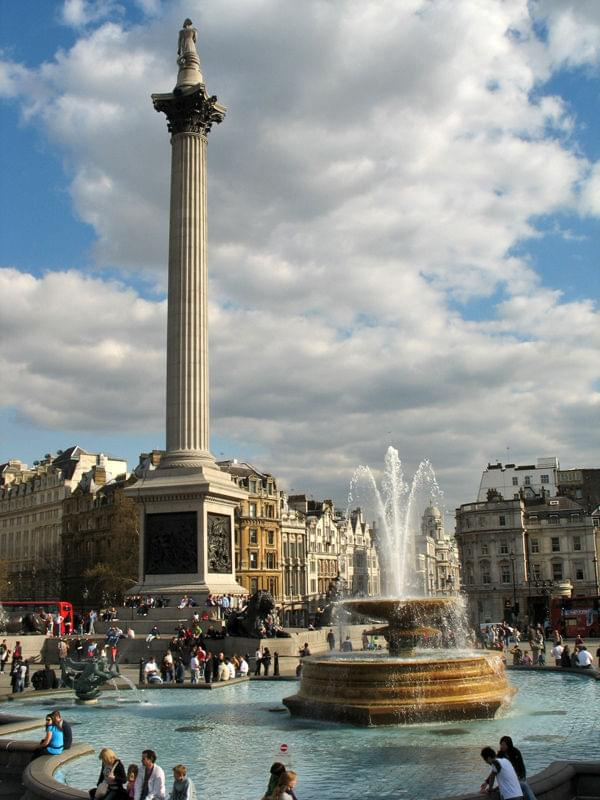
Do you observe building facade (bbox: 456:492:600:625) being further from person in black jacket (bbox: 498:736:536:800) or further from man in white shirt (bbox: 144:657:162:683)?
person in black jacket (bbox: 498:736:536:800)

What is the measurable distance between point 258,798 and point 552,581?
8276 centimetres

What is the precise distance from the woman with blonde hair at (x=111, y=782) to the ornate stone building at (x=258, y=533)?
6934cm

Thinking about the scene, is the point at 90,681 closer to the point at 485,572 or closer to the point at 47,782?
the point at 47,782

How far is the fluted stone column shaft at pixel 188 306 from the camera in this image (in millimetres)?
41594

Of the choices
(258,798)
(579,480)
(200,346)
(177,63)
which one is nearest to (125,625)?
(200,346)

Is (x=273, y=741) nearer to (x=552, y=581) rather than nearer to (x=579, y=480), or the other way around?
(x=552, y=581)

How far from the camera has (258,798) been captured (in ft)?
37.1

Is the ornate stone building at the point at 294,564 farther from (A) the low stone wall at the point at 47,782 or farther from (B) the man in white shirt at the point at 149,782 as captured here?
(B) the man in white shirt at the point at 149,782

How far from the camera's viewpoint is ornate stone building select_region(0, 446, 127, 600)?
3679 inches

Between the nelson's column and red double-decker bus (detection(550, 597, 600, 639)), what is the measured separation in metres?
Result: 21.8

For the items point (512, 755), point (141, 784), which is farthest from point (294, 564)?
point (141, 784)

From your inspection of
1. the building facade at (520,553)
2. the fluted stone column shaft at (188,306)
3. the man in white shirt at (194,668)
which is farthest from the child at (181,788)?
the building facade at (520,553)

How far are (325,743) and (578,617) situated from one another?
134 feet

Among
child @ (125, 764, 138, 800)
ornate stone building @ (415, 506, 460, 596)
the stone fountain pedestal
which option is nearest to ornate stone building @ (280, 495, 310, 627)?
the stone fountain pedestal
